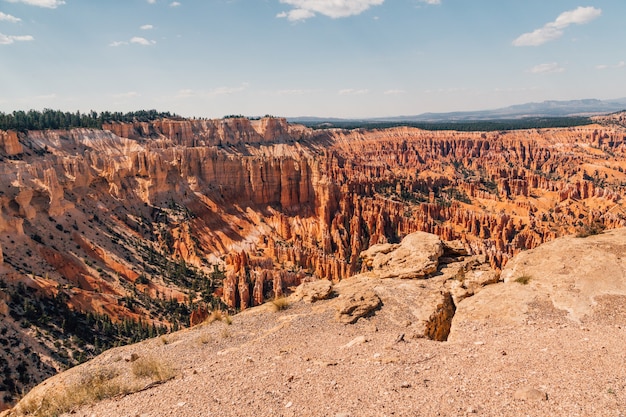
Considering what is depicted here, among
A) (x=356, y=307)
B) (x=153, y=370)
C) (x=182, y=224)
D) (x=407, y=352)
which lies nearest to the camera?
(x=407, y=352)

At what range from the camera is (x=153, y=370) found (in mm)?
10672

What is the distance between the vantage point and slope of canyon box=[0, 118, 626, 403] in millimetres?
27406

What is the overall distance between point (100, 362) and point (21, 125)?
68823 mm

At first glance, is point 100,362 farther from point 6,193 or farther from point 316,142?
point 316,142

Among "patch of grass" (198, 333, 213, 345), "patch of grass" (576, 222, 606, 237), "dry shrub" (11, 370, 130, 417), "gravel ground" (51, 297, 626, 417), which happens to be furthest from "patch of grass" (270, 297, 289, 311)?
"patch of grass" (576, 222, 606, 237)

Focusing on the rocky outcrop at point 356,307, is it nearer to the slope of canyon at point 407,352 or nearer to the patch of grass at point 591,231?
the slope of canyon at point 407,352

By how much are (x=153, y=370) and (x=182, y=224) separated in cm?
4080

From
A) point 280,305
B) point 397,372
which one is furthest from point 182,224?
point 397,372

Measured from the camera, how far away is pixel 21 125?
65.6 m

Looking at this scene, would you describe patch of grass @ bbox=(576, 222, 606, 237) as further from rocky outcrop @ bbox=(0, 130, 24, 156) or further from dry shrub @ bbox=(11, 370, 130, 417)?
rocky outcrop @ bbox=(0, 130, 24, 156)

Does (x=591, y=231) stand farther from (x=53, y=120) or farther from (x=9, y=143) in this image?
(x=53, y=120)

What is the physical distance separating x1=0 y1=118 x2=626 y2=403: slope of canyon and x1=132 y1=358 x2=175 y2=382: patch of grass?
1206 cm

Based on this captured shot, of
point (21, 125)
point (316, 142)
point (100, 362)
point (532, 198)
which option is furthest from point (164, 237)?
point (316, 142)

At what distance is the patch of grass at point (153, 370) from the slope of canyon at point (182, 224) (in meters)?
12.1
